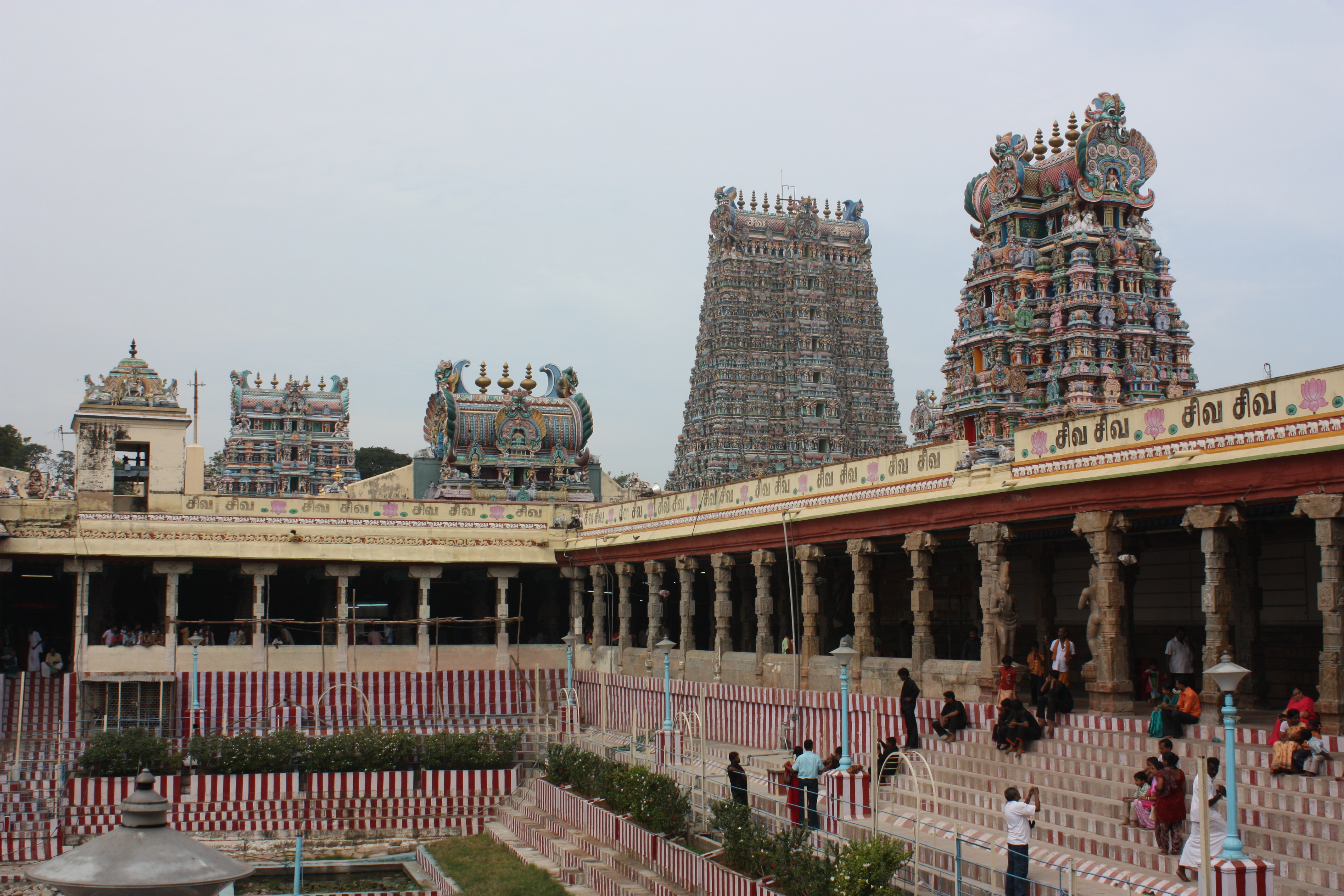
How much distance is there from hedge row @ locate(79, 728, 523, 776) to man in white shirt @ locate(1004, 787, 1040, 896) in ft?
49.5

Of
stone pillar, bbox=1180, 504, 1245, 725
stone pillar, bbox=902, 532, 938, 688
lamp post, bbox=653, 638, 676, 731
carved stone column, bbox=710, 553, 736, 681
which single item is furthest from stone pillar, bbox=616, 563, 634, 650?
stone pillar, bbox=1180, 504, 1245, 725

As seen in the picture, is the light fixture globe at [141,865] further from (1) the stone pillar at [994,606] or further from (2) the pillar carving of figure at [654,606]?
(2) the pillar carving of figure at [654,606]

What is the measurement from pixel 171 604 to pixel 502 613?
8.00 meters

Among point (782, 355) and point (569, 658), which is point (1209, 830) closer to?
point (569, 658)

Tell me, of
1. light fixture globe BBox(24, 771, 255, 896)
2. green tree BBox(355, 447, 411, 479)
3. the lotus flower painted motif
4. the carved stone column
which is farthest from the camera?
green tree BBox(355, 447, 411, 479)

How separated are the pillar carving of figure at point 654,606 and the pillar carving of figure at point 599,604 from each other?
2.57 m

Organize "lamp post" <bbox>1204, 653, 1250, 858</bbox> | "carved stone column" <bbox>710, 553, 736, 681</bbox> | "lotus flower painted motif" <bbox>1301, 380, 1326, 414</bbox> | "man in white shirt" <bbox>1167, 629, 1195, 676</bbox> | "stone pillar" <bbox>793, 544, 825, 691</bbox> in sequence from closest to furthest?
"lamp post" <bbox>1204, 653, 1250, 858</bbox>
"lotus flower painted motif" <bbox>1301, 380, 1326, 414</bbox>
"man in white shirt" <bbox>1167, 629, 1195, 676</bbox>
"stone pillar" <bbox>793, 544, 825, 691</bbox>
"carved stone column" <bbox>710, 553, 736, 681</bbox>

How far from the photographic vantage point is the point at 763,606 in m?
27.0

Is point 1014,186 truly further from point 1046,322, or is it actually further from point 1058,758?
point 1058,758

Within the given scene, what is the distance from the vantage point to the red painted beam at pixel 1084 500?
1597cm

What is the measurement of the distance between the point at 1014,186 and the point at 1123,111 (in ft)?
12.4

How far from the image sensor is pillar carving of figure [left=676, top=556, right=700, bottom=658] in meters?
30.1

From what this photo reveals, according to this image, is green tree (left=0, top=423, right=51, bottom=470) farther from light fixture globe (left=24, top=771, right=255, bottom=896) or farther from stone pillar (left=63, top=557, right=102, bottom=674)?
light fixture globe (left=24, top=771, right=255, bottom=896)

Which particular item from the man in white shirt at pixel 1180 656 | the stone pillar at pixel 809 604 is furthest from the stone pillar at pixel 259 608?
the man in white shirt at pixel 1180 656
